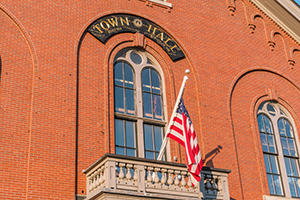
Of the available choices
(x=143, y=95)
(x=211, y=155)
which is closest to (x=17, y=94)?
(x=143, y=95)

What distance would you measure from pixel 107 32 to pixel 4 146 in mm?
5525

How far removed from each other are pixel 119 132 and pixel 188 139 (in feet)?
7.82

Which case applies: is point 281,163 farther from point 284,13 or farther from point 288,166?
point 284,13

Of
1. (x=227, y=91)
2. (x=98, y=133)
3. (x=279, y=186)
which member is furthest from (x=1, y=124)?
(x=279, y=186)

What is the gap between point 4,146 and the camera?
1236cm

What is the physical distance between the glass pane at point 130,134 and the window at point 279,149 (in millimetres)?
5567

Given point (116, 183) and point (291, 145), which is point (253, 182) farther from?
point (116, 183)

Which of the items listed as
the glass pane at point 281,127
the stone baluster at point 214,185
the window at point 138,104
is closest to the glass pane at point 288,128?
the glass pane at point 281,127

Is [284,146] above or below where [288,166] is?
above

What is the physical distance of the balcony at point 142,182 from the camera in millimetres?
11516

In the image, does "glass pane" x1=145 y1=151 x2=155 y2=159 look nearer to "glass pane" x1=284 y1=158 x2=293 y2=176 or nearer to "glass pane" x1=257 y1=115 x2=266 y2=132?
"glass pane" x1=257 y1=115 x2=266 y2=132

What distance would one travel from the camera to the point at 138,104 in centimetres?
1527

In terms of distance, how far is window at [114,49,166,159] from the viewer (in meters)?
14.6

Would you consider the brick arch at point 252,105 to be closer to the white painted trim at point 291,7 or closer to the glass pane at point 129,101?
the white painted trim at point 291,7
